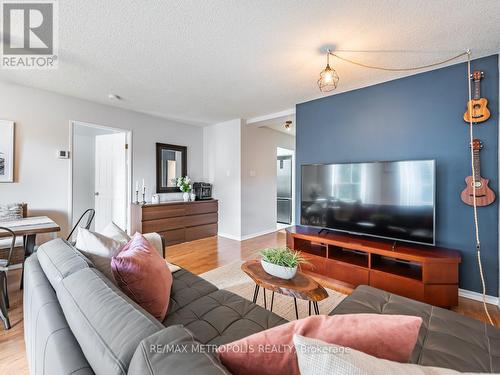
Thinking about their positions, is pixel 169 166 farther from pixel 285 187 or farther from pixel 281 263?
pixel 281 263

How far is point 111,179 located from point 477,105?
5125 millimetres

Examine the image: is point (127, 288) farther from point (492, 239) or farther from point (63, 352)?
point (492, 239)

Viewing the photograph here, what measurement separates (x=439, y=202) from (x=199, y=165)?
416cm

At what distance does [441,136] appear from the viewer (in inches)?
95.3

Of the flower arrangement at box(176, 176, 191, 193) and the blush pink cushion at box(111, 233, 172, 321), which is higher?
the flower arrangement at box(176, 176, 191, 193)

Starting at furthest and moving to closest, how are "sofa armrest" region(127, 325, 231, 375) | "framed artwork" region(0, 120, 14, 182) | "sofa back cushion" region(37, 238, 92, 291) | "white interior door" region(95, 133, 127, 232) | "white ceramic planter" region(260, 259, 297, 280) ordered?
"white interior door" region(95, 133, 127, 232) < "framed artwork" region(0, 120, 14, 182) < "white ceramic planter" region(260, 259, 297, 280) < "sofa back cushion" region(37, 238, 92, 291) < "sofa armrest" region(127, 325, 231, 375)

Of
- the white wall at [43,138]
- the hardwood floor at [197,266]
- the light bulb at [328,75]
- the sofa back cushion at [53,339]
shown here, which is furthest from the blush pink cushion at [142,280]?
the white wall at [43,138]

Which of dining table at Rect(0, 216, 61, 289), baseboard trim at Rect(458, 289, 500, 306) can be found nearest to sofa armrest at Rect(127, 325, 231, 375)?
dining table at Rect(0, 216, 61, 289)

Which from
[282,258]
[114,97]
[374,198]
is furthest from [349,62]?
[114,97]

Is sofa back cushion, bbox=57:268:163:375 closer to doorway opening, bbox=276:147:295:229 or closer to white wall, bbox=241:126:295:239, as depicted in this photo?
white wall, bbox=241:126:295:239

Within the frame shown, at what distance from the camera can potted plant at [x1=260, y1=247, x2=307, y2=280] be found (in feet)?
4.99

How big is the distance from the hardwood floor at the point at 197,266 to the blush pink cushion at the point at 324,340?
5.58ft

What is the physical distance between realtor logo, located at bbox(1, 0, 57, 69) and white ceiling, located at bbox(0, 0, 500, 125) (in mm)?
78

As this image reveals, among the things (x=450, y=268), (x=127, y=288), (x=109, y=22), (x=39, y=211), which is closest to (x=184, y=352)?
(x=127, y=288)
